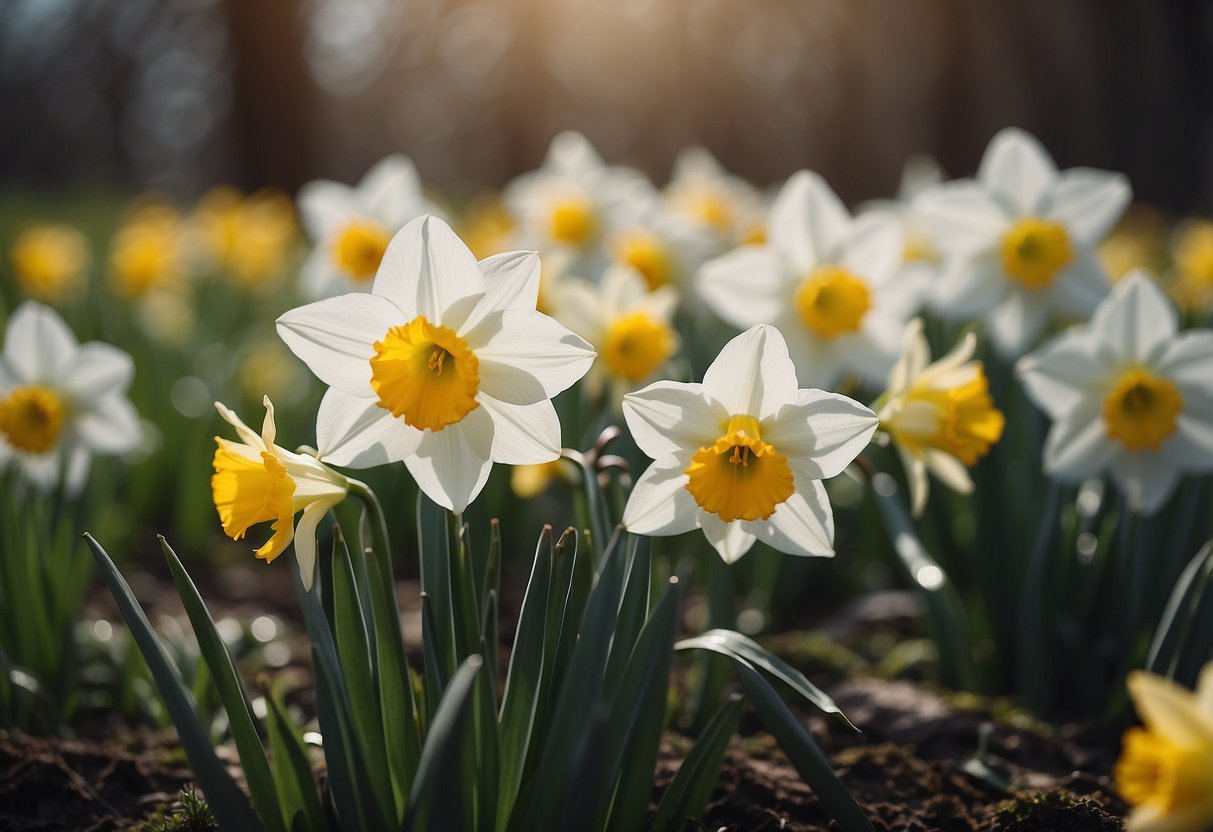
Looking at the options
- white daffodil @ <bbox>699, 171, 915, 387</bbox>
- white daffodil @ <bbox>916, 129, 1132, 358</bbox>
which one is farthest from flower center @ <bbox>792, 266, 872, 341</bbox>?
white daffodil @ <bbox>916, 129, 1132, 358</bbox>

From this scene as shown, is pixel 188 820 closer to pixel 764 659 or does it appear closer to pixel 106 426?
pixel 764 659

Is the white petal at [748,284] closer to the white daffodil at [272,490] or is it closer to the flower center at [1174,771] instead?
the white daffodil at [272,490]

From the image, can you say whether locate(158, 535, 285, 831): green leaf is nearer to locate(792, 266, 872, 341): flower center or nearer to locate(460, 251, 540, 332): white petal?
locate(460, 251, 540, 332): white petal

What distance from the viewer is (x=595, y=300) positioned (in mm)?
2299

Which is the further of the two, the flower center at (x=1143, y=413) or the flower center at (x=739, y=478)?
the flower center at (x=1143, y=413)

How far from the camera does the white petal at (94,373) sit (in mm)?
2281

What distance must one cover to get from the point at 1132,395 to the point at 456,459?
4.78 feet

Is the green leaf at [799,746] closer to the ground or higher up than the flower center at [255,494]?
closer to the ground

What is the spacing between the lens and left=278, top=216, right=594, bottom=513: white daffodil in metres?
1.36

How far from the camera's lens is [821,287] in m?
2.38

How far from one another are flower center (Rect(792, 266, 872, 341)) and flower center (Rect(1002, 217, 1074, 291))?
38 cm

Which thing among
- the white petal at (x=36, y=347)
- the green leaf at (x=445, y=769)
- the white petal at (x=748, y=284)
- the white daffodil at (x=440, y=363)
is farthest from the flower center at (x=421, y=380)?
the white petal at (x=36, y=347)

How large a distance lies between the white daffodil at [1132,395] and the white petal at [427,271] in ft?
4.00

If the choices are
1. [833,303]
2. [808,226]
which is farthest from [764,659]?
[808,226]
